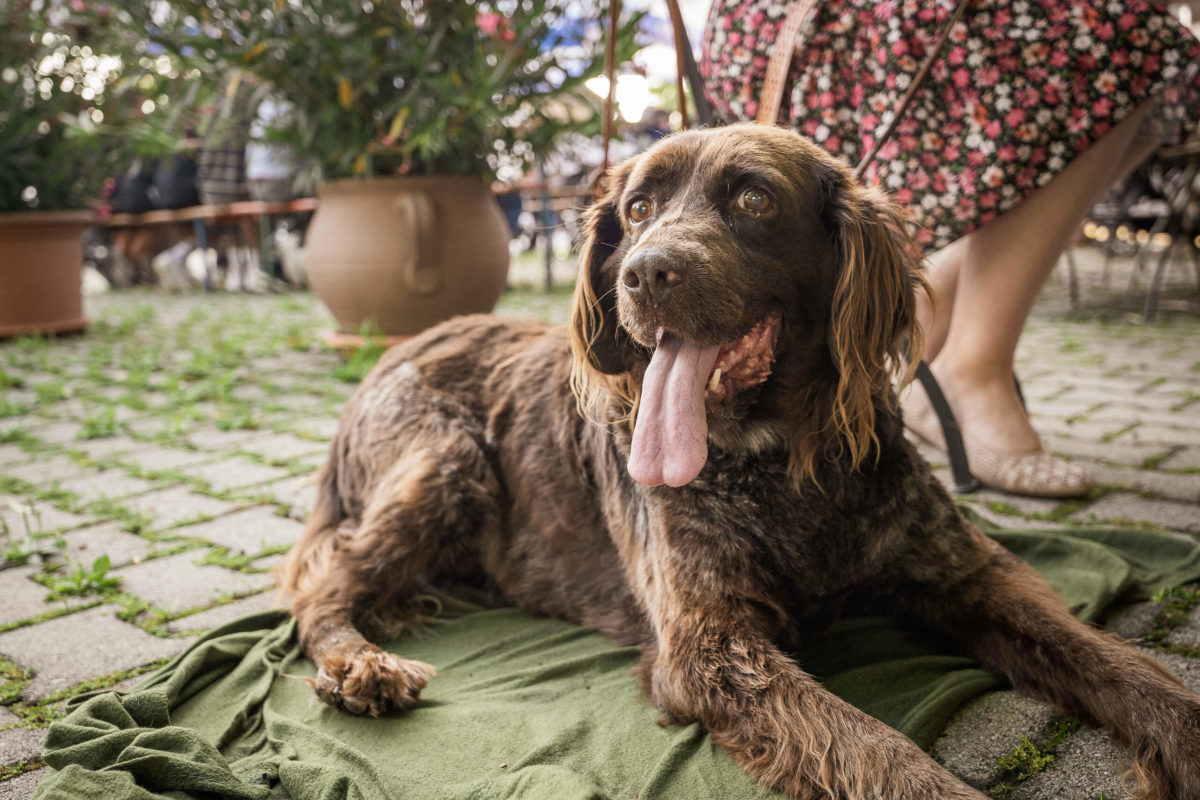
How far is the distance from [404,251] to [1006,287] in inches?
159

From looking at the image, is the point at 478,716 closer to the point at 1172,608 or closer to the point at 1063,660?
the point at 1063,660

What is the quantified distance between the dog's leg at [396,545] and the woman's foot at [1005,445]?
1.68 m

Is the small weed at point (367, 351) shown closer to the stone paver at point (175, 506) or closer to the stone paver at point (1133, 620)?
the stone paver at point (175, 506)

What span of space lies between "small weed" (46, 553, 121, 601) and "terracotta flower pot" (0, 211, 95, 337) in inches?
245

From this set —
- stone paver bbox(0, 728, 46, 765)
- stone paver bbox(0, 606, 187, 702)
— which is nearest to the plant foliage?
stone paver bbox(0, 606, 187, 702)

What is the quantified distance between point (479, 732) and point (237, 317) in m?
8.73

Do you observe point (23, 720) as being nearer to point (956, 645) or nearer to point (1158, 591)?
point (956, 645)

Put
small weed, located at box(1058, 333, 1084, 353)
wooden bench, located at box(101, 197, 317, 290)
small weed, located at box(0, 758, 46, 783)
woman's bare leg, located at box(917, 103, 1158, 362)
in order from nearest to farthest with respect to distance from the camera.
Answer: small weed, located at box(0, 758, 46, 783)
woman's bare leg, located at box(917, 103, 1158, 362)
small weed, located at box(1058, 333, 1084, 353)
wooden bench, located at box(101, 197, 317, 290)

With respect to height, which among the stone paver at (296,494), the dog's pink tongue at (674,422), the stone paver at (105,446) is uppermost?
the dog's pink tongue at (674,422)

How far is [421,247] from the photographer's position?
6297 millimetres

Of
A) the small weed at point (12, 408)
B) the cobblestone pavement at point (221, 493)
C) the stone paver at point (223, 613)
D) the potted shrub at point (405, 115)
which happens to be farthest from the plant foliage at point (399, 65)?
the stone paver at point (223, 613)

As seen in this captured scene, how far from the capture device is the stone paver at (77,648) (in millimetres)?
2410

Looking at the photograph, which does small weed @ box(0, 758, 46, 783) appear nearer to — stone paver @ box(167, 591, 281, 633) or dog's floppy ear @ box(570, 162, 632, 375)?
stone paver @ box(167, 591, 281, 633)

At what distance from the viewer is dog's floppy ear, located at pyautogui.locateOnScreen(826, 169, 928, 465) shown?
7.11ft
